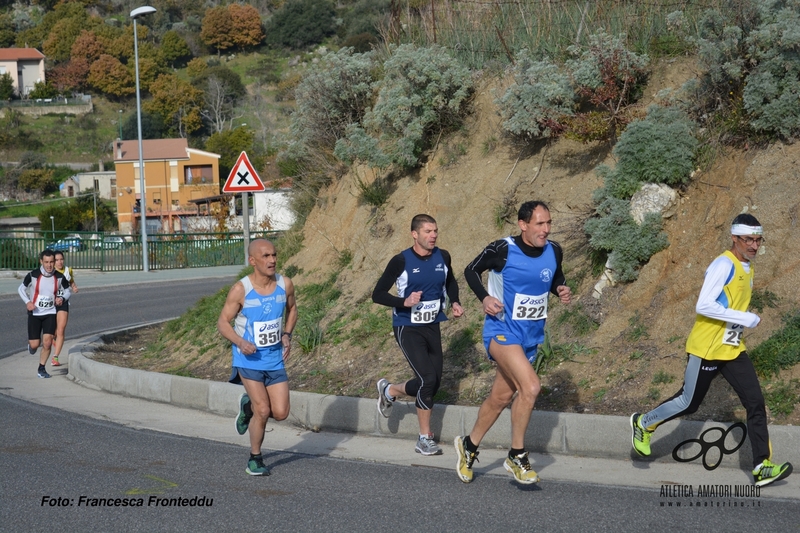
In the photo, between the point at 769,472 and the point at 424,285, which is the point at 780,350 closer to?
the point at 769,472

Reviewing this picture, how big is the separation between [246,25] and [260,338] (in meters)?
118

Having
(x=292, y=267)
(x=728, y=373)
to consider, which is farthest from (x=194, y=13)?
(x=728, y=373)

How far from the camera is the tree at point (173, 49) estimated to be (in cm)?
11825

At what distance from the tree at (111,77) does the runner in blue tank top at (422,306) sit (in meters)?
109

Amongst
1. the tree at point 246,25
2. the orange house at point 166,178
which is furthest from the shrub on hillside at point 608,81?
the tree at point 246,25

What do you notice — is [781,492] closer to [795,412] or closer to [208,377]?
[795,412]

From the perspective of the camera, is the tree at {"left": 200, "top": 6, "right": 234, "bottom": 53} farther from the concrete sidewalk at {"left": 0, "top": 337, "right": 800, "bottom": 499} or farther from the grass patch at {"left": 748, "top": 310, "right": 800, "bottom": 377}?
the grass patch at {"left": 748, "top": 310, "right": 800, "bottom": 377}

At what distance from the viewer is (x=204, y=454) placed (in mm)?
7660

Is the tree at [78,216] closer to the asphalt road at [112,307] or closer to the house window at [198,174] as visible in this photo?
the house window at [198,174]

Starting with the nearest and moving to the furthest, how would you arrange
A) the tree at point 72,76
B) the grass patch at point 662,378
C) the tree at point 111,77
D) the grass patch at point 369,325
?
the grass patch at point 662,378 → the grass patch at point 369,325 → the tree at point 111,77 → the tree at point 72,76

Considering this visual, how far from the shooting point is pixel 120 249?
110 feet

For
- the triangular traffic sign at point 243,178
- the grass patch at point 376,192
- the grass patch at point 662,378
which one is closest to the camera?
the grass patch at point 662,378

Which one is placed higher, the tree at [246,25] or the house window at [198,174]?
the tree at [246,25]

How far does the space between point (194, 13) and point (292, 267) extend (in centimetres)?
12830
